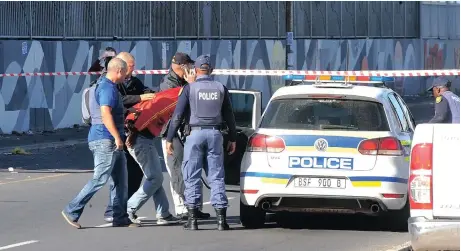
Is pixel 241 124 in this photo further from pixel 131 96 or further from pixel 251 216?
pixel 251 216

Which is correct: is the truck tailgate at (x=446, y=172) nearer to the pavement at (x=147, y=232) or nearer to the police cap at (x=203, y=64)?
the pavement at (x=147, y=232)

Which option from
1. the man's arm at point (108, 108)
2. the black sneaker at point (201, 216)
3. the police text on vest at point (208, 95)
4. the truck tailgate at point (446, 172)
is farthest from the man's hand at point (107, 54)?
the truck tailgate at point (446, 172)

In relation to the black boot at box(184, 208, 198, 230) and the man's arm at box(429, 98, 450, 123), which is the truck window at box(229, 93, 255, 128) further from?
the man's arm at box(429, 98, 450, 123)

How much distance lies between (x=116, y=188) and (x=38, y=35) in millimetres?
16408

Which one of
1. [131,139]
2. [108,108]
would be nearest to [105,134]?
[108,108]

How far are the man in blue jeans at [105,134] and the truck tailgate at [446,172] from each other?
3.95 meters

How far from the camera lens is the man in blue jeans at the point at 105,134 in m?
12.2

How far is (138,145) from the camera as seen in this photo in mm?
12773

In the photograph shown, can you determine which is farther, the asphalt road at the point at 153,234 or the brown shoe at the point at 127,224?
the brown shoe at the point at 127,224

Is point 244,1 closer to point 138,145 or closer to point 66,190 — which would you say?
point 66,190

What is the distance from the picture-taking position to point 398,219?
1245cm

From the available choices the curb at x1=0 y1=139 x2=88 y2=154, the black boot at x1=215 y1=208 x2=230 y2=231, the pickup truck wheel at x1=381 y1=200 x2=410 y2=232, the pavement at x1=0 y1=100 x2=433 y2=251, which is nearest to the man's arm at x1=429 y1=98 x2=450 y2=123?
the pavement at x1=0 y1=100 x2=433 y2=251

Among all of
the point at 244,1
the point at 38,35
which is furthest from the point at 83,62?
the point at 244,1

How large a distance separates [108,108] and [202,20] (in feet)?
79.8
